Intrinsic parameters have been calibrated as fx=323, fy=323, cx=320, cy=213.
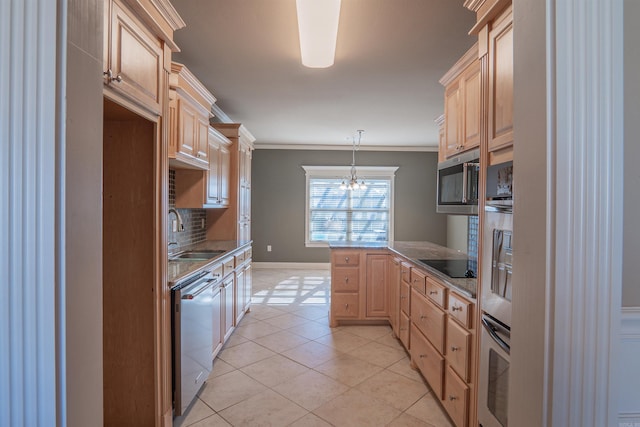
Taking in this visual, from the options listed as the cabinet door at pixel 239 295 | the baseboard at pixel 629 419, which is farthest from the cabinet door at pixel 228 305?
the baseboard at pixel 629 419

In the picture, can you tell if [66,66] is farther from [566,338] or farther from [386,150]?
[386,150]

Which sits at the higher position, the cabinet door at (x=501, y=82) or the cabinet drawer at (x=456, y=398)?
the cabinet door at (x=501, y=82)

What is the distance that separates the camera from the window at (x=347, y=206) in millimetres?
7203

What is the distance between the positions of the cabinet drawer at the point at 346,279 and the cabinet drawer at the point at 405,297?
25.3 inches

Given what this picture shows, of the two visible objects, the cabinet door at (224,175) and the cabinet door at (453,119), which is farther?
the cabinet door at (224,175)

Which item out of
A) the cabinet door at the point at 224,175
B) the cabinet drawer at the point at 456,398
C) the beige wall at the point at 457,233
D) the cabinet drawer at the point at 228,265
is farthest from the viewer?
the beige wall at the point at 457,233

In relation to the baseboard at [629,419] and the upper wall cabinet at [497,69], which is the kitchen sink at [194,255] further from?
the baseboard at [629,419]

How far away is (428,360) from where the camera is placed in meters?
2.36

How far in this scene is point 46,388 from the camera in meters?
0.54

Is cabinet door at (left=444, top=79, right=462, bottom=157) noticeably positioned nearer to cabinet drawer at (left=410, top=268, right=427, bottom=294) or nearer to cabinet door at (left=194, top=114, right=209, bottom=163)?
cabinet drawer at (left=410, top=268, right=427, bottom=294)

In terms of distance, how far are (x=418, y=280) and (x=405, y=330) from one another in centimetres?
70

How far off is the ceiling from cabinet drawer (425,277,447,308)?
186cm

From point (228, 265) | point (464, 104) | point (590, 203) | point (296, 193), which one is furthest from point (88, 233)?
point (296, 193)

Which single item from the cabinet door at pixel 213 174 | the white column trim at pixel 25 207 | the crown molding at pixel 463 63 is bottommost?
the white column trim at pixel 25 207
